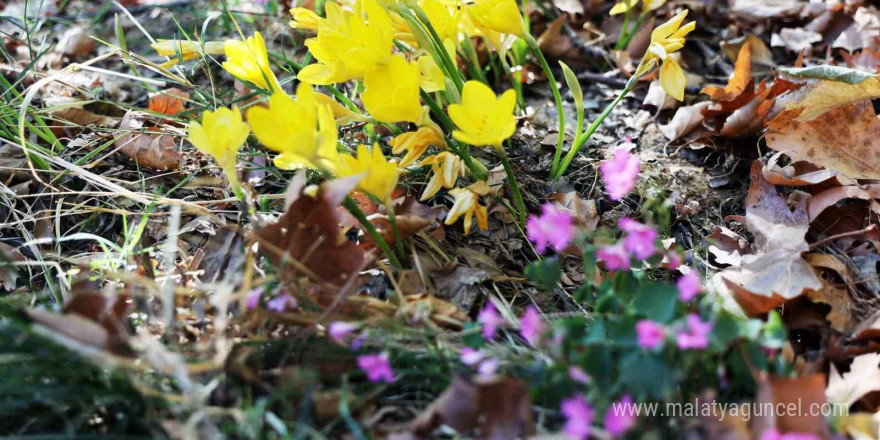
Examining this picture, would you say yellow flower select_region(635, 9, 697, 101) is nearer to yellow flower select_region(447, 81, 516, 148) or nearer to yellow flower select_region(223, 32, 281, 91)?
yellow flower select_region(447, 81, 516, 148)

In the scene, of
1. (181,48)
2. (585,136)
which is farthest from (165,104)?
(585,136)

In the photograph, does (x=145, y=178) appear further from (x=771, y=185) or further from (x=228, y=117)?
(x=771, y=185)

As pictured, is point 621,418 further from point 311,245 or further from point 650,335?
point 311,245

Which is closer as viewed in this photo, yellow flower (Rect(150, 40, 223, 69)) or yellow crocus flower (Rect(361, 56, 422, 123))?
yellow crocus flower (Rect(361, 56, 422, 123))

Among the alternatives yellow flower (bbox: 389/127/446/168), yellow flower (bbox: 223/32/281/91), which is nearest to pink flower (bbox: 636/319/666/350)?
yellow flower (bbox: 389/127/446/168)

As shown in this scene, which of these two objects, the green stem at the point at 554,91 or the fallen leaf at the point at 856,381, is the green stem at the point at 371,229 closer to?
the green stem at the point at 554,91

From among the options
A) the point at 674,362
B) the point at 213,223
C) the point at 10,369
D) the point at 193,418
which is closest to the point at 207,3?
the point at 213,223

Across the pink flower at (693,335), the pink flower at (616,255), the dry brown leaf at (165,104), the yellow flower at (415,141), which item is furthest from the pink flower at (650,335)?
the dry brown leaf at (165,104)
